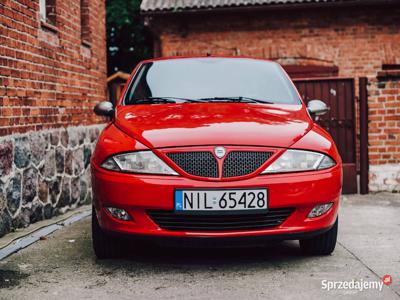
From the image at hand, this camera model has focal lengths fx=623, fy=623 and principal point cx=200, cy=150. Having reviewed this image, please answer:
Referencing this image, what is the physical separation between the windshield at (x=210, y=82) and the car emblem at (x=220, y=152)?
105cm

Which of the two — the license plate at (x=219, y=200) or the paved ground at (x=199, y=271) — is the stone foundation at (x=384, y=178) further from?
the license plate at (x=219, y=200)

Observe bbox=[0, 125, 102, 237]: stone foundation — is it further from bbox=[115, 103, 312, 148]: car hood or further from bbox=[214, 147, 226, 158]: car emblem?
bbox=[214, 147, 226, 158]: car emblem

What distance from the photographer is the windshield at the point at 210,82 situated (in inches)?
196

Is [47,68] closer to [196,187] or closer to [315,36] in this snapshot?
[196,187]

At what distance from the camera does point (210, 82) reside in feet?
17.1

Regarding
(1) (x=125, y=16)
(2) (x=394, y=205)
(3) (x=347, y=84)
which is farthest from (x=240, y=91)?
(1) (x=125, y=16)

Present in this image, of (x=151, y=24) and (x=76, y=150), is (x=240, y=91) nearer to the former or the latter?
(x=76, y=150)

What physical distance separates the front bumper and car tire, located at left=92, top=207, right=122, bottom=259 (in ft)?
0.90

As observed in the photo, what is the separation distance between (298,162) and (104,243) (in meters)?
1.48

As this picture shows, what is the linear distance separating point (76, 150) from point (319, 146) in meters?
4.21

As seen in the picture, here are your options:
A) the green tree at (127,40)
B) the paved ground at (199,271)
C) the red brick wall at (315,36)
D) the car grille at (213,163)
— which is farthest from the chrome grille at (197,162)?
the green tree at (127,40)

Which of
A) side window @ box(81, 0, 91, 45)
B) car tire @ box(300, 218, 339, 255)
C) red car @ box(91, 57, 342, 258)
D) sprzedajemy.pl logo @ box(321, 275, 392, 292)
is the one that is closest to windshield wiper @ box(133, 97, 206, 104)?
red car @ box(91, 57, 342, 258)

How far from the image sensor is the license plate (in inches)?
149

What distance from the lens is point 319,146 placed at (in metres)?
4.10
